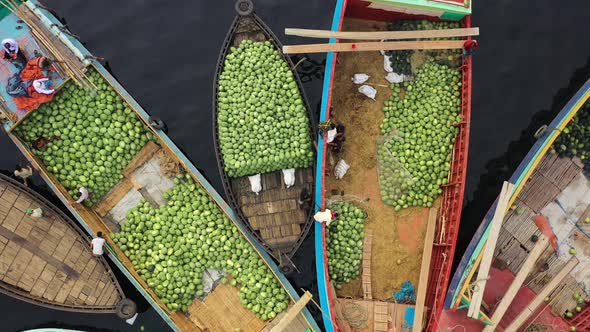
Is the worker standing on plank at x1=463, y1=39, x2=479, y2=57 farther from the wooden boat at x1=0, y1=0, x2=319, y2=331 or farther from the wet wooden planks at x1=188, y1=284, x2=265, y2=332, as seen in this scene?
the wet wooden planks at x1=188, y1=284, x2=265, y2=332

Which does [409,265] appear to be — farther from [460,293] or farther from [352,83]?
[352,83]

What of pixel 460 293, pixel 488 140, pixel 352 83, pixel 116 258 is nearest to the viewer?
pixel 460 293

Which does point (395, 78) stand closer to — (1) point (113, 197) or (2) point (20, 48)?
(1) point (113, 197)

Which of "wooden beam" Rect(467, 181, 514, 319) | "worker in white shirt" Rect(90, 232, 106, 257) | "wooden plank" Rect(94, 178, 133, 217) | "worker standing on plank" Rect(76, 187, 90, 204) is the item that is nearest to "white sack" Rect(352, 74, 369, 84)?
"wooden beam" Rect(467, 181, 514, 319)

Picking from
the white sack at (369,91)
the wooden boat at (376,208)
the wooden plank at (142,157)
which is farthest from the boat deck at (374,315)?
the wooden plank at (142,157)

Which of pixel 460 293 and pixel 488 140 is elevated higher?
pixel 488 140

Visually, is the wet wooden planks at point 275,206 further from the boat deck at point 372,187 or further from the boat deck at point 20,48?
the boat deck at point 20,48

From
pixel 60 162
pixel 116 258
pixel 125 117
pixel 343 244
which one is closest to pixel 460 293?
pixel 343 244
